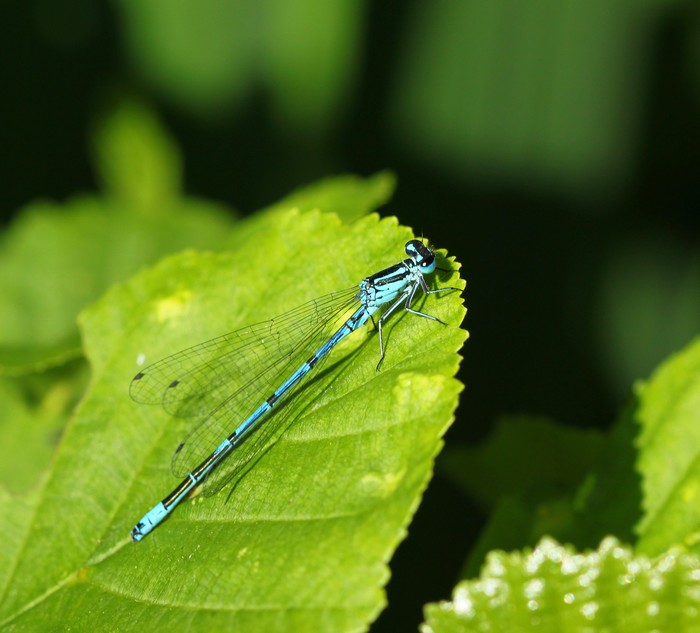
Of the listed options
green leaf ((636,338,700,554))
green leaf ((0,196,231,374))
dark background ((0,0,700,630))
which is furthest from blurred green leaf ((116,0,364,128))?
green leaf ((636,338,700,554))

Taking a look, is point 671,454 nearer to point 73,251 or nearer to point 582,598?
point 582,598

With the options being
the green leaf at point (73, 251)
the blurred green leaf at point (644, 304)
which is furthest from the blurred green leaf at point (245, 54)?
the blurred green leaf at point (644, 304)

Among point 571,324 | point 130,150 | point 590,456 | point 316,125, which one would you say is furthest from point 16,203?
point 590,456

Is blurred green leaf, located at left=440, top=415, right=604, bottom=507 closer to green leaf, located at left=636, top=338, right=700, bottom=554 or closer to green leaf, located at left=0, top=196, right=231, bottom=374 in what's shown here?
green leaf, located at left=636, top=338, right=700, bottom=554

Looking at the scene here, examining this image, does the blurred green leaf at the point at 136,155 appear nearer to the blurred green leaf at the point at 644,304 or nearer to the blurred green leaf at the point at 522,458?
the blurred green leaf at the point at 522,458

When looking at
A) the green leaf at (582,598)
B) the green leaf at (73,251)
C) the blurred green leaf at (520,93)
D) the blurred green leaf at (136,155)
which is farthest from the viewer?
the blurred green leaf at (520,93)

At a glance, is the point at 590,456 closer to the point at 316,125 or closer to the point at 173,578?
the point at 173,578
